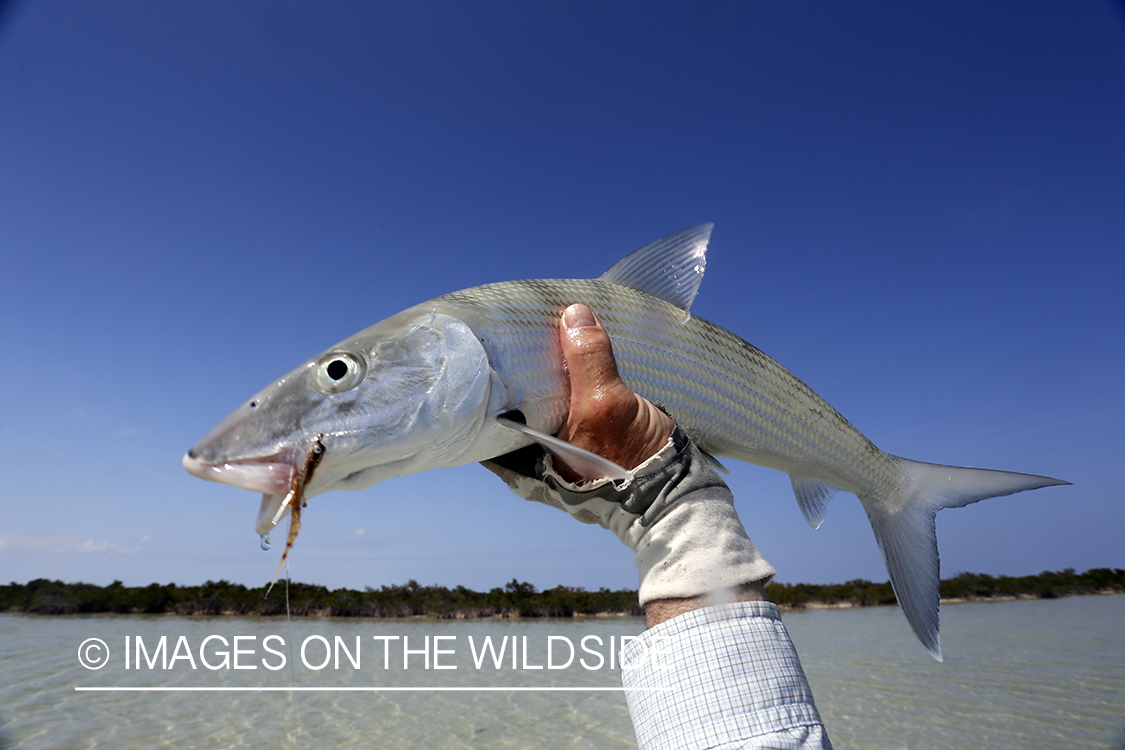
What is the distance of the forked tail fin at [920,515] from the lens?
9.34ft

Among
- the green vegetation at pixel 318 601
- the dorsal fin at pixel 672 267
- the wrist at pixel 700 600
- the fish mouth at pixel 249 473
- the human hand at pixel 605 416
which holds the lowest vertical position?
the green vegetation at pixel 318 601

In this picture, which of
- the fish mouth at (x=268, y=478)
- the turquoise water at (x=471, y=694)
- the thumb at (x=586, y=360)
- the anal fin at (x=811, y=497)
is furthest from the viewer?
the turquoise water at (x=471, y=694)

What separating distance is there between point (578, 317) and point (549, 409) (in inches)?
16.9

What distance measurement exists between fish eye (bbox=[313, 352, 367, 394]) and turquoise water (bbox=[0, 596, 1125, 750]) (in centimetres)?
322

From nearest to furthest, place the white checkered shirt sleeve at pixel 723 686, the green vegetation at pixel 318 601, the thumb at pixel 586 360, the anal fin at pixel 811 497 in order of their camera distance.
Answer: the white checkered shirt sleeve at pixel 723 686 < the thumb at pixel 586 360 < the anal fin at pixel 811 497 < the green vegetation at pixel 318 601

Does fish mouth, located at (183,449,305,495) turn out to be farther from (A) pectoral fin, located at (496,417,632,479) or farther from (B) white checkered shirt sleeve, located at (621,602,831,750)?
(B) white checkered shirt sleeve, located at (621,602,831,750)

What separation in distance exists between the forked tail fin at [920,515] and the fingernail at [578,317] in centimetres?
226

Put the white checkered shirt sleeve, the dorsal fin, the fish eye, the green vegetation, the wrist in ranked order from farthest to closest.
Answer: the green vegetation, the dorsal fin, the fish eye, the wrist, the white checkered shirt sleeve

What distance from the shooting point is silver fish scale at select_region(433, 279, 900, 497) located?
2.22 m

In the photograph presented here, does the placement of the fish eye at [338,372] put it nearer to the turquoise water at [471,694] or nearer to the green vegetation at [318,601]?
the turquoise water at [471,694]

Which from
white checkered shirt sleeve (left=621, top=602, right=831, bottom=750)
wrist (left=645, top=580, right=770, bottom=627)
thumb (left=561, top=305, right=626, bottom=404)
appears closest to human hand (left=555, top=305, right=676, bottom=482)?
thumb (left=561, top=305, right=626, bottom=404)

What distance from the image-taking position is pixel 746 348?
3119 millimetres

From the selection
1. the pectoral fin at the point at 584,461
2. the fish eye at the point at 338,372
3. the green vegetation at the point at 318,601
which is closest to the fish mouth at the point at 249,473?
the fish eye at the point at 338,372

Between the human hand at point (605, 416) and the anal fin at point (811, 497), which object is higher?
the human hand at point (605, 416)
